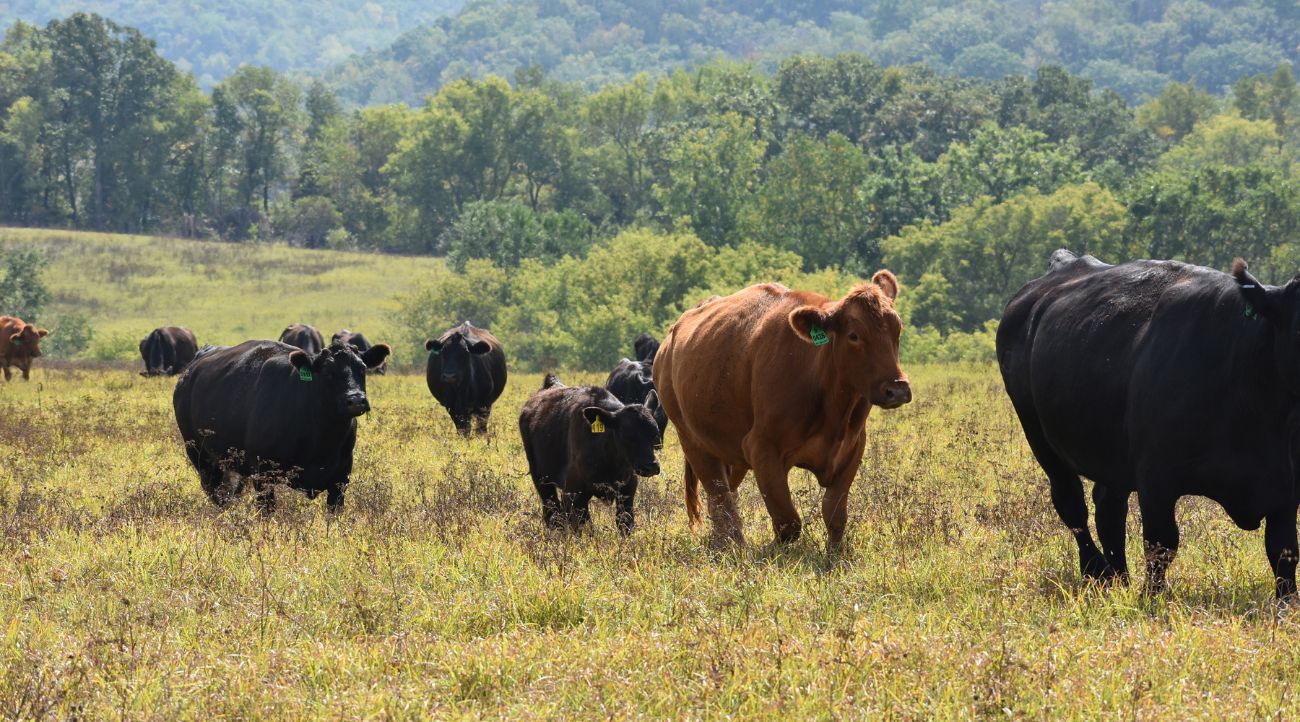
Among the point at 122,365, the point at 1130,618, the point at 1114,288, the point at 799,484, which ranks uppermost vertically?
the point at 1114,288

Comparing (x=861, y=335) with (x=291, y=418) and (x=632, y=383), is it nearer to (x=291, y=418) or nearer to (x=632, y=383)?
(x=291, y=418)

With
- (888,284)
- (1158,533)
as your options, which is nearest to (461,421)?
(888,284)

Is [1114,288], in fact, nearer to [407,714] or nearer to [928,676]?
[928,676]

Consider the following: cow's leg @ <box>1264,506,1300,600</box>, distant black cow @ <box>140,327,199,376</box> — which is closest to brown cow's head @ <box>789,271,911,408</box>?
cow's leg @ <box>1264,506,1300,600</box>

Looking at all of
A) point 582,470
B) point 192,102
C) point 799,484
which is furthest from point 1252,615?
point 192,102

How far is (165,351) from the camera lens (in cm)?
3697

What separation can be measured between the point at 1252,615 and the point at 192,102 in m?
108

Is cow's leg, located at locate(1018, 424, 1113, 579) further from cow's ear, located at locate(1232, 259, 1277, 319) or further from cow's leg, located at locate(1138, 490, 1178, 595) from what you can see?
cow's ear, located at locate(1232, 259, 1277, 319)

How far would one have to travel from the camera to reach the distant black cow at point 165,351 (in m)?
36.6

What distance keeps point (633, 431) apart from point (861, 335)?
9.72ft

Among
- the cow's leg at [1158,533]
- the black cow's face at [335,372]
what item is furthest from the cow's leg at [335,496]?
the cow's leg at [1158,533]

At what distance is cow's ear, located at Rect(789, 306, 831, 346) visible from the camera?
328 inches

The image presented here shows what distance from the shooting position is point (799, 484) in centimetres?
1321

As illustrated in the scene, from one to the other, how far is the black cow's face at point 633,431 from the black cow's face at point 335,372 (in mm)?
1993
